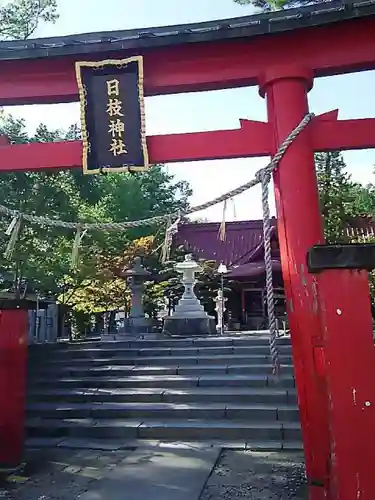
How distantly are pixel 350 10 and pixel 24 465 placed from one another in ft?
17.3

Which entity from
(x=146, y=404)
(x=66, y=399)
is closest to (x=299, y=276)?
(x=146, y=404)

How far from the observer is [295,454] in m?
5.20

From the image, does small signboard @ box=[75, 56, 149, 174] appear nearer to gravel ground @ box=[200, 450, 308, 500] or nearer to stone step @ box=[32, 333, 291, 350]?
gravel ground @ box=[200, 450, 308, 500]

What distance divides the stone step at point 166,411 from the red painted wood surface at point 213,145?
3.68 m

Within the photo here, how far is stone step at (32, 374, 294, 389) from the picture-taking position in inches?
290

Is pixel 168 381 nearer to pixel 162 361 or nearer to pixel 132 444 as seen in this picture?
pixel 162 361

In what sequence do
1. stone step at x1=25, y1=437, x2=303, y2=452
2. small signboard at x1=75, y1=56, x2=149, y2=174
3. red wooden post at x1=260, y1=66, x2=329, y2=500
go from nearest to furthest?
red wooden post at x1=260, y1=66, x2=329, y2=500 → small signboard at x1=75, y1=56, x2=149, y2=174 → stone step at x1=25, y1=437, x2=303, y2=452

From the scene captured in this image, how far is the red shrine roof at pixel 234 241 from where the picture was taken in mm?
21531

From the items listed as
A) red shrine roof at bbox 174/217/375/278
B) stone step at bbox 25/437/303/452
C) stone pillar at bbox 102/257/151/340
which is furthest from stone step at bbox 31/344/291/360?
red shrine roof at bbox 174/217/375/278

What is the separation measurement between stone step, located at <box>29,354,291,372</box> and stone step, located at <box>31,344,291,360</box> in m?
0.18

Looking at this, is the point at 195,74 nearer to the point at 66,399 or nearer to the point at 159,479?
the point at 159,479

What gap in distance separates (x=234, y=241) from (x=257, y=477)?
19.9 m

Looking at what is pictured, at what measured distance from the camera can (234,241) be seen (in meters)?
24.0

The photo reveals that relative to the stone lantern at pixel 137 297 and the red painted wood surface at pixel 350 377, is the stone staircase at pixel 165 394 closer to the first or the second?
the red painted wood surface at pixel 350 377
